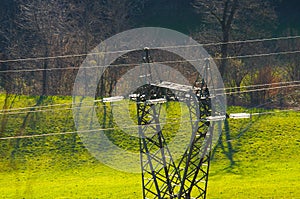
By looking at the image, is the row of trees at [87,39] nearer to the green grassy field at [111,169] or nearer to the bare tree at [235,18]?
the bare tree at [235,18]

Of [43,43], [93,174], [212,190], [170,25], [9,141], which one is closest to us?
[212,190]

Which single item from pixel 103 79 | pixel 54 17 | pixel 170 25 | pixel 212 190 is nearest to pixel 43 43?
pixel 54 17

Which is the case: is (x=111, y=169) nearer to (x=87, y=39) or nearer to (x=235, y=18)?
(x=87, y=39)

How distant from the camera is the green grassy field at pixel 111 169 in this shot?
1114 inches

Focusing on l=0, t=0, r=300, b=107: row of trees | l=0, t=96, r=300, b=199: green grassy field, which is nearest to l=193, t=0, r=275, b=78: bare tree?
l=0, t=0, r=300, b=107: row of trees

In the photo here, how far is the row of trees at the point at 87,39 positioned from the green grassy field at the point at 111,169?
236 centimetres

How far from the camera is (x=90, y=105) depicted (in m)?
36.1

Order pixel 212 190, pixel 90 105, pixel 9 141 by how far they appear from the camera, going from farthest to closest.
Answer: pixel 90 105 < pixel 9 141 < pixel 212 190

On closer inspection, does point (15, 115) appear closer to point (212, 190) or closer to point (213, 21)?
point (212, 190)

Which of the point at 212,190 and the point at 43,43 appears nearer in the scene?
the point at 212,190

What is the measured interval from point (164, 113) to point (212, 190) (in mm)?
8272

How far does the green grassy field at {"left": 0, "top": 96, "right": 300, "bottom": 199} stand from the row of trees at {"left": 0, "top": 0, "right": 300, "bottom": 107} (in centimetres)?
236

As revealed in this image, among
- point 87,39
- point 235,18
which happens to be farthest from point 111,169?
point 235,18

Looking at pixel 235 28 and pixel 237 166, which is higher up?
pixel 235 28
